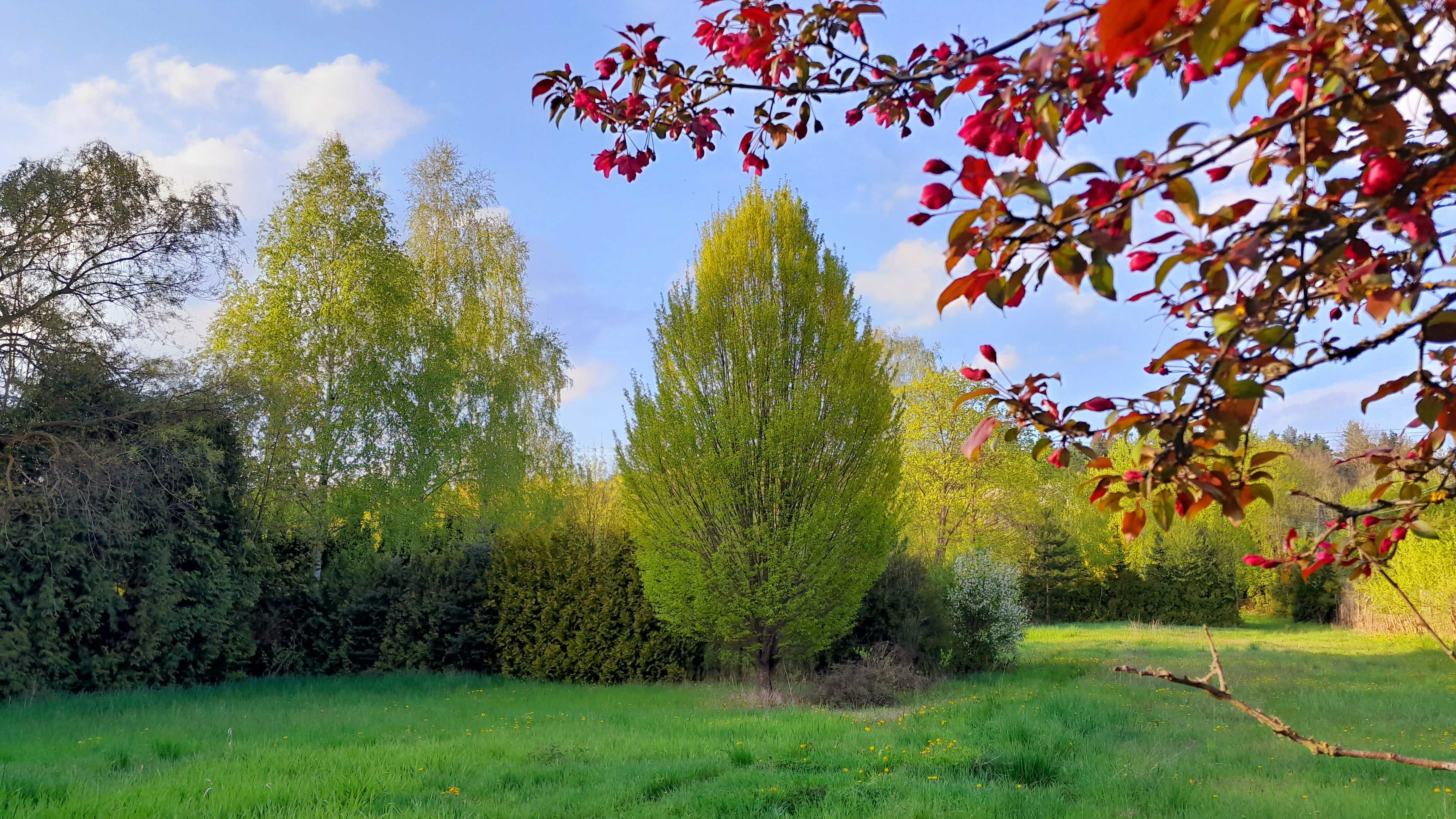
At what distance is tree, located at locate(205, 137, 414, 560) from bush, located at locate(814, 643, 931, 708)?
8.36 m

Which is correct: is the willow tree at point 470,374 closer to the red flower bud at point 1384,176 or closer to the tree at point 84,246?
the tree at point 84,246

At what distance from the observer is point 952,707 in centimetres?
838

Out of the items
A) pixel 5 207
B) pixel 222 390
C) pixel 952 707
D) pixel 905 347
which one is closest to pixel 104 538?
pixel 222 390

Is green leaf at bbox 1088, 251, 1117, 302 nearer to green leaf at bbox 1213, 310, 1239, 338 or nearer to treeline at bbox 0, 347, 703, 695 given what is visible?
green leaf at bbox 1213, 310, 1239, 338

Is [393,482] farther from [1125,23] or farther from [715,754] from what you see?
[1125,23]

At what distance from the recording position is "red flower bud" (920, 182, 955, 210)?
1263mm

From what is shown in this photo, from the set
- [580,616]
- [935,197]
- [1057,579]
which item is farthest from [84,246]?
[1057,579]

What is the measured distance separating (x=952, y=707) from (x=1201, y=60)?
27.3 ft

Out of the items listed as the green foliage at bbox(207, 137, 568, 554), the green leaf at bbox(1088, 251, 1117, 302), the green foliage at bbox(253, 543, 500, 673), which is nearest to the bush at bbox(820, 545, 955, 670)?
the green foliage at bbox(253, 543, 500, 673)

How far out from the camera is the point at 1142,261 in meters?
1.35

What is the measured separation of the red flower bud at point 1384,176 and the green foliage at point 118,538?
36.6 feet

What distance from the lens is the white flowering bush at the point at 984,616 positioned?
12742mm

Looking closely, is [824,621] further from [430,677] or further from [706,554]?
[430,677]

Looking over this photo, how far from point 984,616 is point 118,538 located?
1164cm
